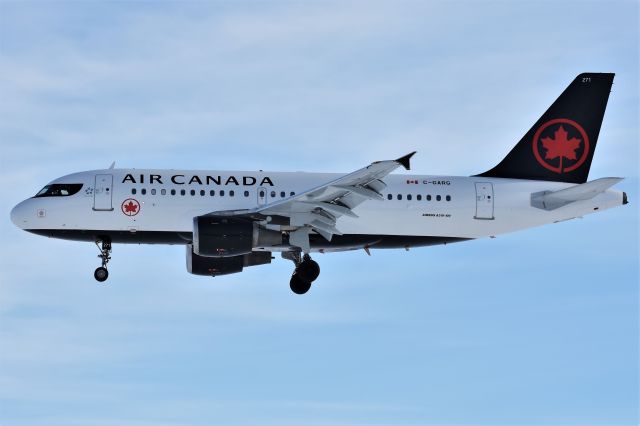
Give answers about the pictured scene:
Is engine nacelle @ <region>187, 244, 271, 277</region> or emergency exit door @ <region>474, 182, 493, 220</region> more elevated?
emergency exit door @ <region>474, 182, 493, 220</region>

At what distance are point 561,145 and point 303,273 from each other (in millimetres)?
11724

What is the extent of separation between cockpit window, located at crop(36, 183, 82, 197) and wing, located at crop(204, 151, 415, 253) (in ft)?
16.7

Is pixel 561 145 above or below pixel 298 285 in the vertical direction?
above

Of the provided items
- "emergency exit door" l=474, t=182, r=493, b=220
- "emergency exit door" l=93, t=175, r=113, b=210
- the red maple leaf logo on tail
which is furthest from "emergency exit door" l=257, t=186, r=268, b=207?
the red maple leaf logo on tail

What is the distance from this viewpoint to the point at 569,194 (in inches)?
1732

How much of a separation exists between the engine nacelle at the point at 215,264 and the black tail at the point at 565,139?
9.95 meters

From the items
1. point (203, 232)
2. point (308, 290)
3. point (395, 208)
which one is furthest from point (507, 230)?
point (203, 232)

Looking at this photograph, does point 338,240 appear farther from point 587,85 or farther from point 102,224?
point 587,85

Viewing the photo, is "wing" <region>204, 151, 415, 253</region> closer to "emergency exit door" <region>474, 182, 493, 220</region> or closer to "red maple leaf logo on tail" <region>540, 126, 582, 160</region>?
"emergency exit door" <region>474, 182, 493, 220</region>

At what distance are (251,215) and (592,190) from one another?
41.2 feet

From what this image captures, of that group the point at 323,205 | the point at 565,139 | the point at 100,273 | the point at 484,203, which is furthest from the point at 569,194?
the point at 100,273

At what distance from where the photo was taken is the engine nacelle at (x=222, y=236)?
40.0m

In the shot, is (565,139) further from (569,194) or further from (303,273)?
(303,273)

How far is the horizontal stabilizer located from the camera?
42.8 meters
